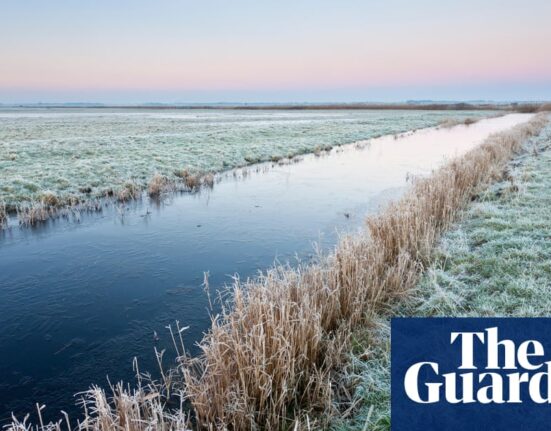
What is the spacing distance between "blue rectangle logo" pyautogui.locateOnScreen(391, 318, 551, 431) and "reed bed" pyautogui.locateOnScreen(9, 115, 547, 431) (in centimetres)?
82

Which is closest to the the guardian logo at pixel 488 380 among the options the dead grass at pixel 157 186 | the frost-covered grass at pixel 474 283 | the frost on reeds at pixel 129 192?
the frost-covered grass at pixel 474 283

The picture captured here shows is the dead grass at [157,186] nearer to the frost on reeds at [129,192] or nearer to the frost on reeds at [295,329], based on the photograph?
the frost on reeds at [129,192]

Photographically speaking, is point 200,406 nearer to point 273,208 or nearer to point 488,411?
point 488,411

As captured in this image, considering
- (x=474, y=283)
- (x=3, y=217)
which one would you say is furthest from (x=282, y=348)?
(x=3, y=217)

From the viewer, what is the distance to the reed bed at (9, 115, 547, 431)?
3807 mm

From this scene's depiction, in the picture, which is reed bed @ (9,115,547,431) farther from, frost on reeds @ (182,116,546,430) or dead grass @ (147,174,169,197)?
dead grass @ (147,174,169,197)

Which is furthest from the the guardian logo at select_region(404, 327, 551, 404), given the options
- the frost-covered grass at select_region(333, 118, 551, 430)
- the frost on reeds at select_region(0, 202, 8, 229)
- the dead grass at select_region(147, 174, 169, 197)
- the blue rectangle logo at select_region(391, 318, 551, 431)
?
the dead grass at select_region(147, 174, 169, 197)

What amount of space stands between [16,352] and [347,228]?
8216mm

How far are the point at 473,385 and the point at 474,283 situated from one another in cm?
291

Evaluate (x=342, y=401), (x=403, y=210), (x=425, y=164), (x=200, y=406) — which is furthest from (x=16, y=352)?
(x=425, y=164)

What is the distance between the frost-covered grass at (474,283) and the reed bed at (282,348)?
0.27 m

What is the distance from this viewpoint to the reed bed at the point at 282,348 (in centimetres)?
381

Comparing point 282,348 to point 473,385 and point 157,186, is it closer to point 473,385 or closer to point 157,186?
point 473,385

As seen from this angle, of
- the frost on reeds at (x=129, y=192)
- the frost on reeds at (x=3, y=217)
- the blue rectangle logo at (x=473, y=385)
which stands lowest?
the blue rectangle logo at (x=473, y=385)
